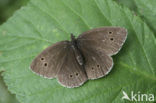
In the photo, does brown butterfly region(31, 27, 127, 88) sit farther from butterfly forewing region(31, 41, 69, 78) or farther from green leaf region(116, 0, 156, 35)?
green leaf region(116, 0, 156, 35)

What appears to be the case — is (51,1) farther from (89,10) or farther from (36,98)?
(36,98)

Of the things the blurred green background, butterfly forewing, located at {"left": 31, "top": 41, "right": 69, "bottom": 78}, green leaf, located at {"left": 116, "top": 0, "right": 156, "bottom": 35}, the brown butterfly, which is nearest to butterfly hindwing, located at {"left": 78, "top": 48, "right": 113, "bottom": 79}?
the brown butterfly

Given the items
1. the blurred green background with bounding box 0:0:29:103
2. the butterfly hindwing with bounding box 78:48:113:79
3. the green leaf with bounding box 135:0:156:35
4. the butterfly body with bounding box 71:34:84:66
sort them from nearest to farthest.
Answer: the butterfly hindwing with bounding box 78:48:113:79 < the butterfly body with bounding box 71:34:84:66 < the green leaf with bounding box 135:0:156:35 < the blurred green background with bounding box 0:0:29:103

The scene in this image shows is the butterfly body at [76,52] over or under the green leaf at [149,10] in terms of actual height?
over

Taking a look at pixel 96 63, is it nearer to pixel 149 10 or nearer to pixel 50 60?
pixel 50 60

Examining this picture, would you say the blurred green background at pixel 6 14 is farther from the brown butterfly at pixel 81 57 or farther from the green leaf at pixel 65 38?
the brown butterfly at pixel 81 57

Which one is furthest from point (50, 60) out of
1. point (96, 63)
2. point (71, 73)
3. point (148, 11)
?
point (148, 11)

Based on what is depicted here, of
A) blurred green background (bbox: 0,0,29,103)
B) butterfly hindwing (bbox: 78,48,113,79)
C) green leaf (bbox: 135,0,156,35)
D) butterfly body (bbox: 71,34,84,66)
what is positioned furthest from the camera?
blurred green background (bbox: 0,0,29,103)

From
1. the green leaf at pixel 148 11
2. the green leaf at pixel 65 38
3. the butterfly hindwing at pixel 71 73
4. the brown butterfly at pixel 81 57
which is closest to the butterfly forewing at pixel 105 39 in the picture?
the brown butterfly at pixel 81 57
